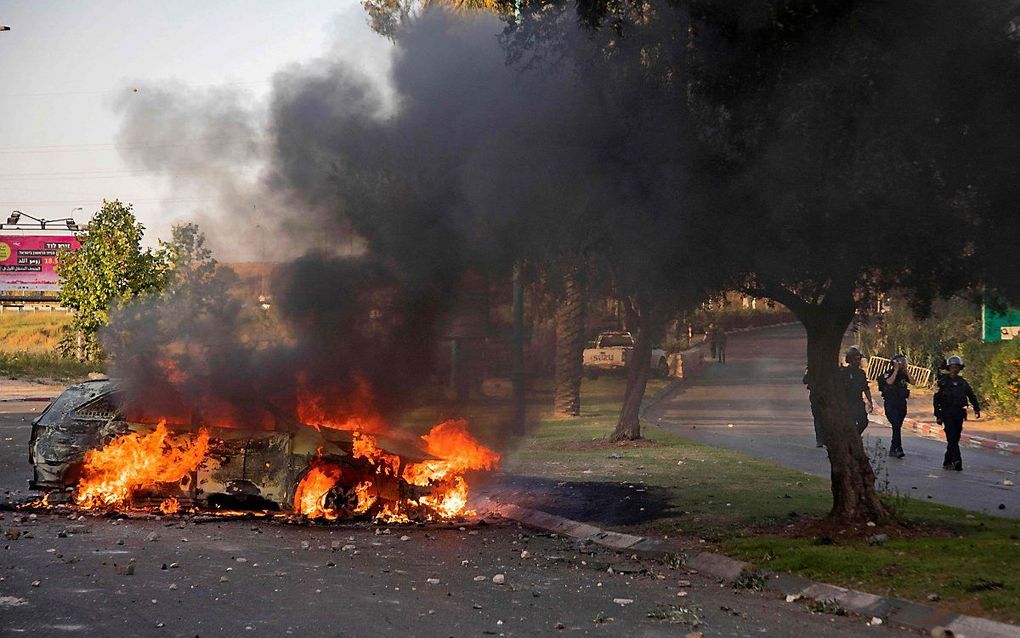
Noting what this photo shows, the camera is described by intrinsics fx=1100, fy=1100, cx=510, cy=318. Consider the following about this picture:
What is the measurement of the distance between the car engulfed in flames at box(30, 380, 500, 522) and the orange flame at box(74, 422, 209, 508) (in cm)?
1

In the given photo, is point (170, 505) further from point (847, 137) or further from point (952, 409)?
point (952, 409)

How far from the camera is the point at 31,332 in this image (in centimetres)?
6538

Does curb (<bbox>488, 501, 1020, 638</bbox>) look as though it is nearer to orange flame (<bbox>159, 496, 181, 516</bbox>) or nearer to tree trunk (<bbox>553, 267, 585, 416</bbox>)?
orange flame (<bbox>159, 496, 181, 516</bbox>)

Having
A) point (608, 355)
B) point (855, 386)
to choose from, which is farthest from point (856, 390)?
point (608, 355)

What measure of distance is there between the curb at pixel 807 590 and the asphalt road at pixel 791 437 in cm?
280

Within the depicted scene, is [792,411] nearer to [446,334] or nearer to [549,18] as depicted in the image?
[446,334]

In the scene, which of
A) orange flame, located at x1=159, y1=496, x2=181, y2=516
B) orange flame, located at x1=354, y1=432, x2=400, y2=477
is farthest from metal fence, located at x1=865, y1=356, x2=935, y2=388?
orange flame, located at x1=159, y1=496, x2=181, y2=516

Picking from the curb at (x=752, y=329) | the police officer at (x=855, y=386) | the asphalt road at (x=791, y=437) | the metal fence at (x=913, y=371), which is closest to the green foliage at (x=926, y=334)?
the metal fence at (x=913, y=371)

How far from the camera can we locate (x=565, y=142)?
11.0 meters

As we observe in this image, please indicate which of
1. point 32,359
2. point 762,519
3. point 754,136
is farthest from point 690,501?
point 32,359

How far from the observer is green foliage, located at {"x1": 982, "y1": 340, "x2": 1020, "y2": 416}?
27312mm

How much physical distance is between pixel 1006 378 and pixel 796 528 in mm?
20240

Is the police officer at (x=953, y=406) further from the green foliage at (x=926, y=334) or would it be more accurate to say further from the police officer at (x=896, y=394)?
the green foliage at (x=926, y=334)

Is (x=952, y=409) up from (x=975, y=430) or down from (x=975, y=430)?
up
